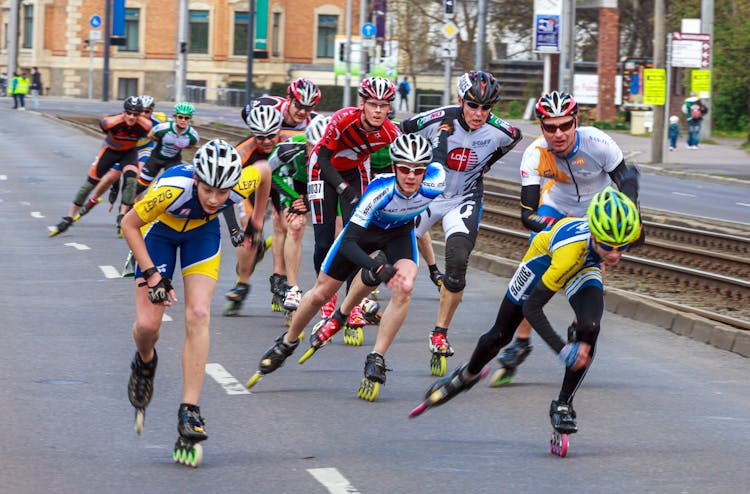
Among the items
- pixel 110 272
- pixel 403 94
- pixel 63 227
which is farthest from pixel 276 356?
pixel 403 94

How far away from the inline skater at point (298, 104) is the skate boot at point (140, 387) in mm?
4926

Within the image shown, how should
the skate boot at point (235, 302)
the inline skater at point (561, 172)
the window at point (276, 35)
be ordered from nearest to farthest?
the inline skater at point (561, 172), the skate boot at point (235, 302), the window at point (276, 35)

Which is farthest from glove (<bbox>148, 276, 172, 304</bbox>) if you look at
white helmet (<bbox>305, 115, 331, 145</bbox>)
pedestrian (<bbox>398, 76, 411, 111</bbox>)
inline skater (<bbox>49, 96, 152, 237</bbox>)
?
pedestrian (<bbox>398, 76, 411, 111</bbox>)

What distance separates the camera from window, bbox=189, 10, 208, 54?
86.5 m

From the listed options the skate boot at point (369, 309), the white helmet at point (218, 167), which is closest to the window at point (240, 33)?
the skate boot at point (369, 309)

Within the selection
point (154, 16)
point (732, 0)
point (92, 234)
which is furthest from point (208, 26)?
point (92, 234)

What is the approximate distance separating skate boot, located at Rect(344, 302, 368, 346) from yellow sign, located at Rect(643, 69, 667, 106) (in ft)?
89.6

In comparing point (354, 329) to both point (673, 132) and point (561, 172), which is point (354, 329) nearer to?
point (561, 172)

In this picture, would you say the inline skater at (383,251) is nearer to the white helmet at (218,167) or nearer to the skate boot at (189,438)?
the white helmet at (218,167)

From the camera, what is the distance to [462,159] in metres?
11.0

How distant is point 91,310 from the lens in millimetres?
13227

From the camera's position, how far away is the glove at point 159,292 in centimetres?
757

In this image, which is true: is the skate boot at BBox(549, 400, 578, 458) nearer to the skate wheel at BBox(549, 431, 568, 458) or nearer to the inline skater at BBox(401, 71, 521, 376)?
the skate wheel at BBox(549, 431, 568, 458)

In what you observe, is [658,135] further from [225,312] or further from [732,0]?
[225,312]
